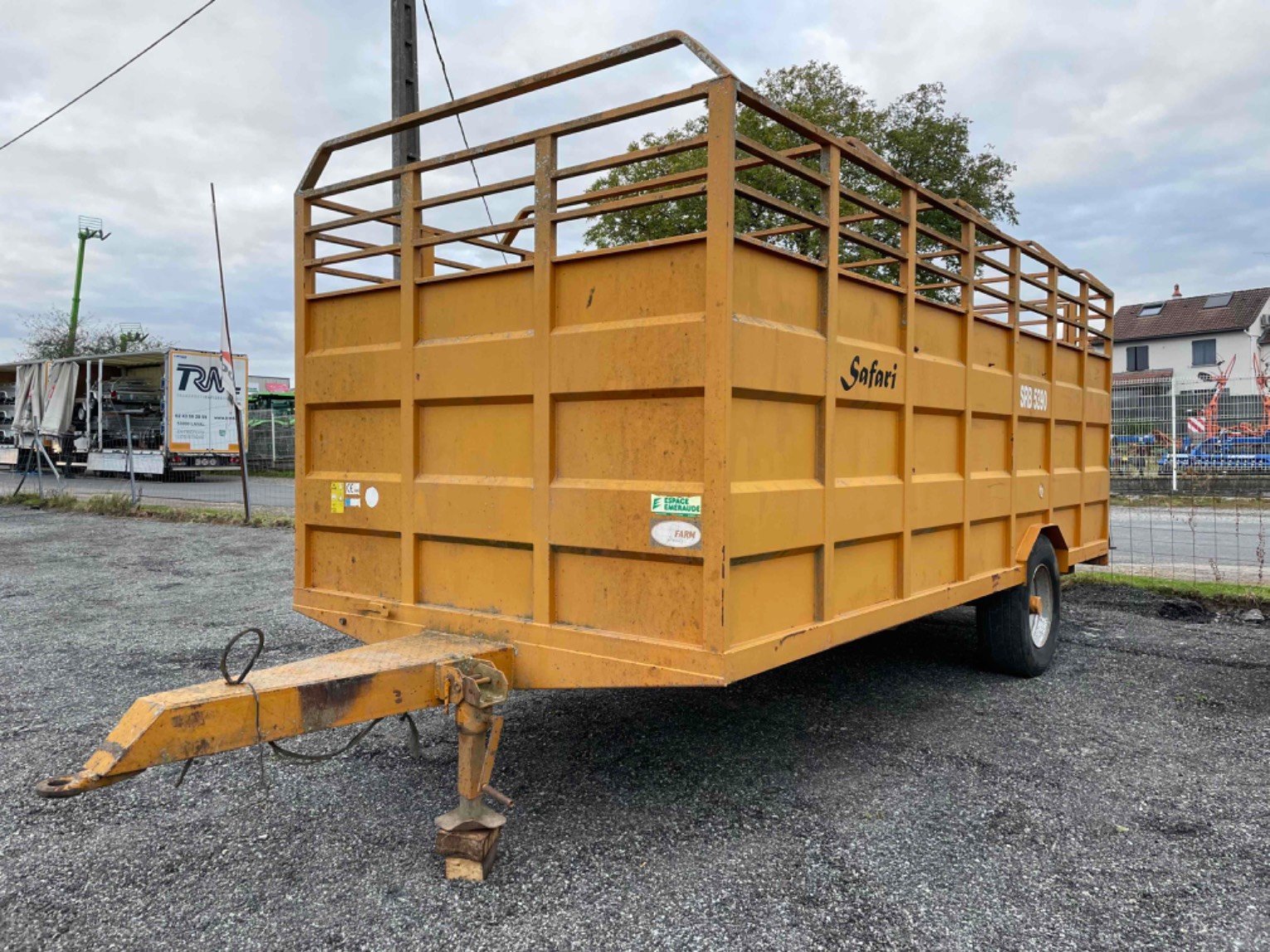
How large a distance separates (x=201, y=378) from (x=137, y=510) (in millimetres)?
6232

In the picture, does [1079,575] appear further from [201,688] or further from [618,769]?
[201,688]

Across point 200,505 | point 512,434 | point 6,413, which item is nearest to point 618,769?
point 512,434

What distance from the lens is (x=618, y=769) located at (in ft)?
12.0

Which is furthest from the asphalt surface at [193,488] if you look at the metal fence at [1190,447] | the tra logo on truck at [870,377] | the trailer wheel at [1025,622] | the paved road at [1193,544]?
the metal fence at [1190,447]

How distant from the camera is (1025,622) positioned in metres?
4.97

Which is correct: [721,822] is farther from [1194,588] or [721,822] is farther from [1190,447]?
[1190,447]

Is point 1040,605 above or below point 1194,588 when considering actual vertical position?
above

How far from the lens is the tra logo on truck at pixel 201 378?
1884 cm

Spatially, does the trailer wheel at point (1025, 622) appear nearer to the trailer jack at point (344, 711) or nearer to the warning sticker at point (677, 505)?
the warning sticker at point (677, 505)

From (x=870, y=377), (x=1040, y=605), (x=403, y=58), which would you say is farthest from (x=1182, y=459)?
(x=870, y=377)

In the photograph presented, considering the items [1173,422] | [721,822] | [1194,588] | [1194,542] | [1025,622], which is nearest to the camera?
[721,822]

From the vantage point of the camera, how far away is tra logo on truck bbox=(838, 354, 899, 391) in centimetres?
336

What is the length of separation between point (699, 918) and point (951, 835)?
1064 millimetres

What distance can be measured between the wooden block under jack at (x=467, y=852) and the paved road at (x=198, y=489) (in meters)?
12.4
